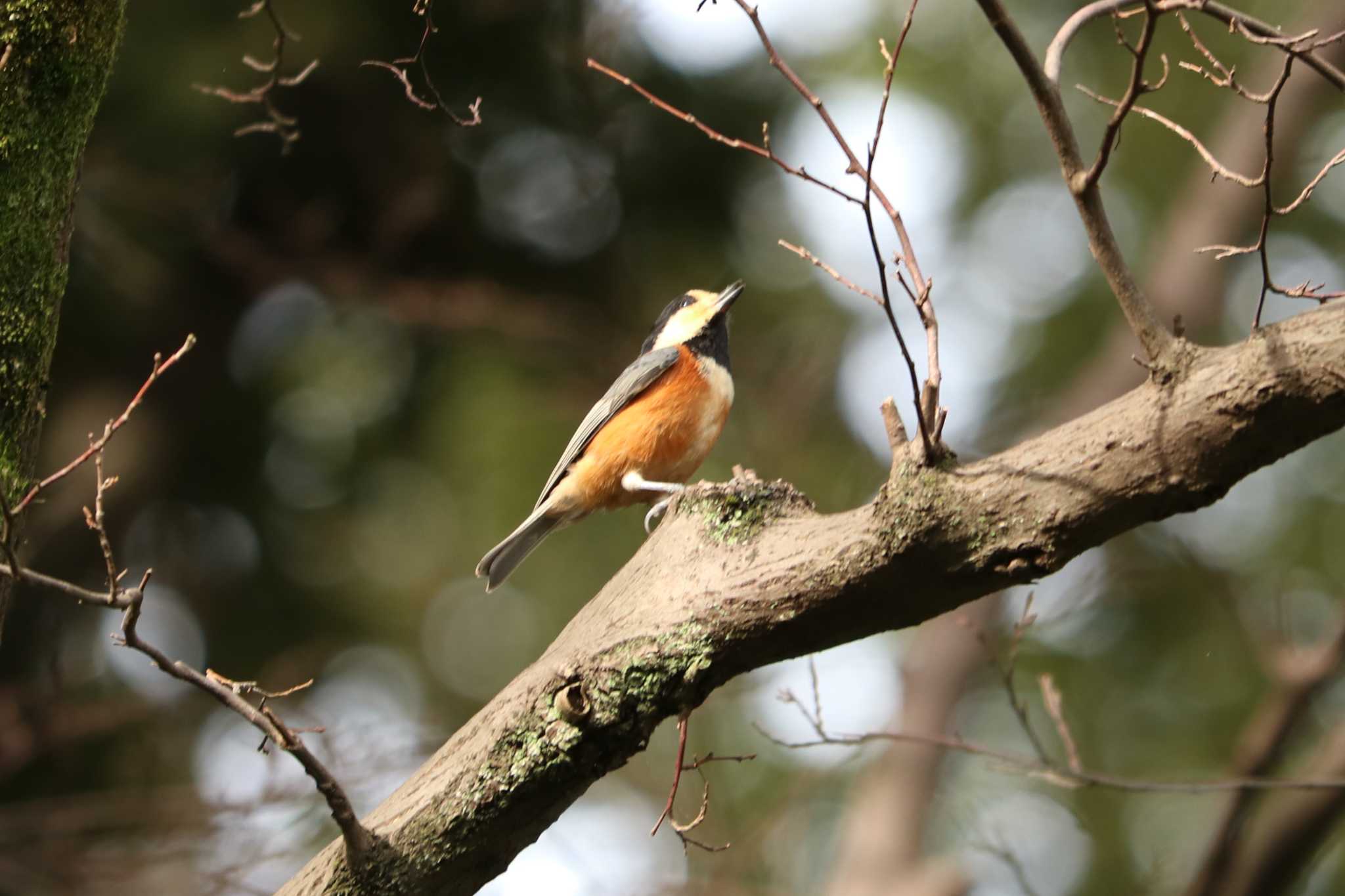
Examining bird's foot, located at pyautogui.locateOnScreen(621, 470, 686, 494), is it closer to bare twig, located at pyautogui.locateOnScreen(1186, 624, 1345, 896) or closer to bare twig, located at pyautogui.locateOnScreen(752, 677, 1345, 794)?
bare twig, located at pyautogui.locateOnScreen(752, 677, 1345, 794)

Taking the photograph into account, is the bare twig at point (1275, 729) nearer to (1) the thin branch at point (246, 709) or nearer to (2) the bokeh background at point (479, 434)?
(2) the bokeh background at point (479, 434)

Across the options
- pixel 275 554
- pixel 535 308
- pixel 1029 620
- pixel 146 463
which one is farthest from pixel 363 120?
pixel 1029 620

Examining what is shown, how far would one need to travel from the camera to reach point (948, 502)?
2.22 meters

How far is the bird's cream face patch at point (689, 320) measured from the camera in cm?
516

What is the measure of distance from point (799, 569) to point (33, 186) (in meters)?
1.97

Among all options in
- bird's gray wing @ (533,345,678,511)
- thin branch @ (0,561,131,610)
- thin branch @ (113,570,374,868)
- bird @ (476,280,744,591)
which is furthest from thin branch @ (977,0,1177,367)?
bird's gray wing @ (533,345,678,511)

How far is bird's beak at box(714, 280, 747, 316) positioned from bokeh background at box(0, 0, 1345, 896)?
160 centimetres

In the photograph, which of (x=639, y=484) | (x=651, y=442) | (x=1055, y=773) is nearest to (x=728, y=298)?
(x=651, y=442)

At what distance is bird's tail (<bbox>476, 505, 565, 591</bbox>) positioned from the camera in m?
4.67

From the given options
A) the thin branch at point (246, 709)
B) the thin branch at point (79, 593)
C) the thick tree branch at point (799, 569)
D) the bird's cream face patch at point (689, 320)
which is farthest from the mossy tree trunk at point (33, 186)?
the bird's cream face patch at point (689, 320)

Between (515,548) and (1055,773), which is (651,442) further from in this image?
(1055,773)

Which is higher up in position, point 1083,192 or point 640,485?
point 640,485

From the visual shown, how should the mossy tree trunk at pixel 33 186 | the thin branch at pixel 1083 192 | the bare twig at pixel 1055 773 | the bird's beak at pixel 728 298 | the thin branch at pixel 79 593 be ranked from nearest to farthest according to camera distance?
the thin branch at pixel 79 593 → the thin branch at pixel 1083 192 → the mossy tree trunk at pixel 33 186 → the bare twig at pixel 1055 773 → the bird's beak at pixel 728 298

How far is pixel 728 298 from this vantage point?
203 inches
